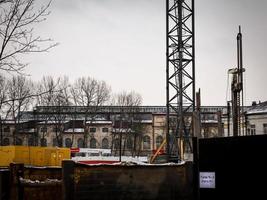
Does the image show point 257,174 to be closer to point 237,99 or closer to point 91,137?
point 237,99

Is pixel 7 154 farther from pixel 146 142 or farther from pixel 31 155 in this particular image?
pixel 146 142

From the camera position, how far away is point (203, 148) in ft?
39.6

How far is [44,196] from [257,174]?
575 centimetres

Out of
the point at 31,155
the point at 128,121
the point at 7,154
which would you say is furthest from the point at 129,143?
the point at 7,154

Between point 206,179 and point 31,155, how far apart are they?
2312 centimetres

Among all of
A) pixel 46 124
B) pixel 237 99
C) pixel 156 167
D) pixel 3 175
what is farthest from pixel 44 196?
pixel 46 124

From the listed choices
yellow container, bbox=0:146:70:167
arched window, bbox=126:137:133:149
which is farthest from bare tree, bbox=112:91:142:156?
yellow container, bbox=0:146:70:167

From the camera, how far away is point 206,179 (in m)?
12.2

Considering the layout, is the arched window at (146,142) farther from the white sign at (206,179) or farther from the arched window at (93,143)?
the white sign at (206,179)

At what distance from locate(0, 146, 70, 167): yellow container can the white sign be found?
2038 cm

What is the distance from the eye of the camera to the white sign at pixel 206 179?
12035mm

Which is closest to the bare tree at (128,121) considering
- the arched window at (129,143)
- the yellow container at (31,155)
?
the arched window at (129,143)

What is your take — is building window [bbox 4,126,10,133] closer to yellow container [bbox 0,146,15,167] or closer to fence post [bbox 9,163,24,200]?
yellow container [bbox 0,146,15,167]

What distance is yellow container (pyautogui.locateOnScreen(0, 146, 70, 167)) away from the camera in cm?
3188
